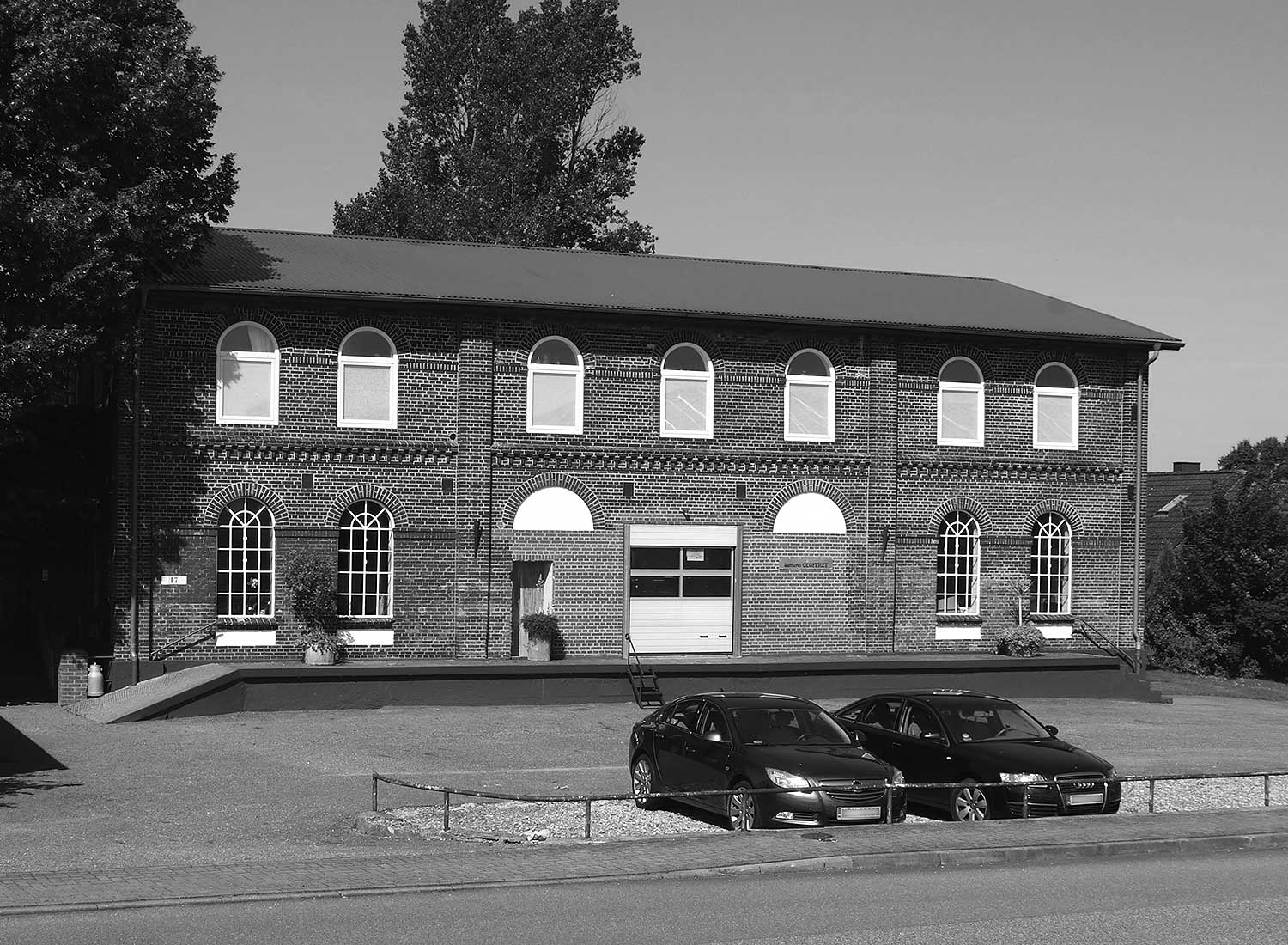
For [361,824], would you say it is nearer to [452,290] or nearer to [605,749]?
[605,749]

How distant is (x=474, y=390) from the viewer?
101 feet

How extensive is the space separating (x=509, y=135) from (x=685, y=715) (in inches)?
1484

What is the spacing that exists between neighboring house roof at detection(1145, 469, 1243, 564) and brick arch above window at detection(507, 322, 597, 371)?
23094 millimetres

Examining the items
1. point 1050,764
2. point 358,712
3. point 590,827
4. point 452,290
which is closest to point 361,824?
point 590,827

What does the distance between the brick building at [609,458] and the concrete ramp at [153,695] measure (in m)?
1.29

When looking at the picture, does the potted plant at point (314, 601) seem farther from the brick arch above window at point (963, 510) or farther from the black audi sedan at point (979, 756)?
the brick arch above window at point (963, 510)

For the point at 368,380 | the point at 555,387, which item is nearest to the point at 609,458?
the point at 555,387

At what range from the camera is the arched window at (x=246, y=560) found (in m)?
29.7

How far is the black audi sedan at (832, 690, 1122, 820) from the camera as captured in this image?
56.6 feet

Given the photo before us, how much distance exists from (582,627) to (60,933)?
66.5 feet

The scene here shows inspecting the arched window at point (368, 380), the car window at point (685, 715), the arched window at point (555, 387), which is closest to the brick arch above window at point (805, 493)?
the arched window at point (555, 387)

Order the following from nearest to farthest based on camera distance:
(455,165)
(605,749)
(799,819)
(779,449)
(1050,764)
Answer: (799,819) < (1050,764) < (605,749) < (779,449) < (455,165)

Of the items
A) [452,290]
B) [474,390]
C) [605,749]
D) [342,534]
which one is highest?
[452,290]

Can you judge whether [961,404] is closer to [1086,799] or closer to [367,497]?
[367,497]
